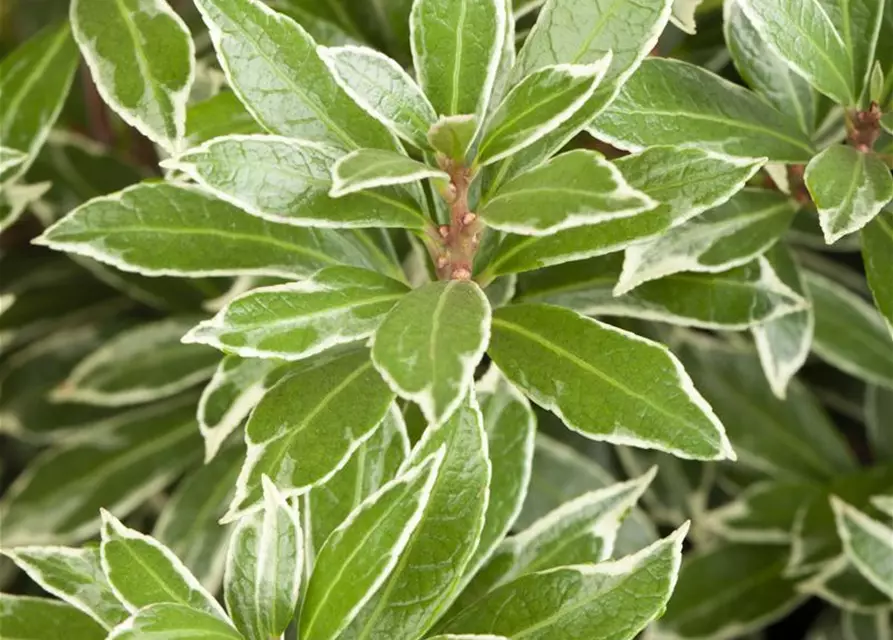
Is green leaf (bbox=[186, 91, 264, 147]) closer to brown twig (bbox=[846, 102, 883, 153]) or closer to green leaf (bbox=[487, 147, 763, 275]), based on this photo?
green leaf (bbox=[487, 147, 763, 275])

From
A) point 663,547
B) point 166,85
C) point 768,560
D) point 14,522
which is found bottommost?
point 768,560

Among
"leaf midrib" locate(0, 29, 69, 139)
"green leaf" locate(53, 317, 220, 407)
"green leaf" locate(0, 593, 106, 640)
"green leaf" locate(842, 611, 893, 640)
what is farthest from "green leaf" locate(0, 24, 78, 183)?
"green leaf" locate(842, 611, 893, 640)

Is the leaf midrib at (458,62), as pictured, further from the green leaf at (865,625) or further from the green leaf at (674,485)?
the green leaf at (865,625)

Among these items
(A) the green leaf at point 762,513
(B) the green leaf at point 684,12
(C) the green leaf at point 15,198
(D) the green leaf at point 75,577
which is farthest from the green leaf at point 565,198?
(A) the green leaf at point 762,513

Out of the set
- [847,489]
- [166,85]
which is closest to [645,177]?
[166,85]

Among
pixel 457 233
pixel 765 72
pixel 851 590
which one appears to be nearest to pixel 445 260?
pixel 457 233

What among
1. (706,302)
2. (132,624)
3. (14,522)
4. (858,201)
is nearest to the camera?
(132,624)

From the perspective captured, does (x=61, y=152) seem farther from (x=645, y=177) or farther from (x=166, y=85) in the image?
(x=645, y=177)
